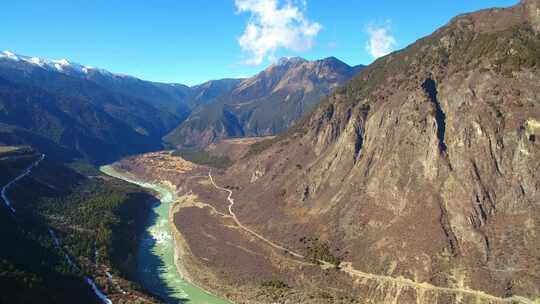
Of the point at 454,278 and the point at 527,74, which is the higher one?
the point at 527,74

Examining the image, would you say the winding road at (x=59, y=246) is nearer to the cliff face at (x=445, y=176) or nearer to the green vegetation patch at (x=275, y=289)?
the green vegetation patch at (x=275, y=289)

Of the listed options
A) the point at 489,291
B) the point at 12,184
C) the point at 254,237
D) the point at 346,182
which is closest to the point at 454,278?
the point at 489,291

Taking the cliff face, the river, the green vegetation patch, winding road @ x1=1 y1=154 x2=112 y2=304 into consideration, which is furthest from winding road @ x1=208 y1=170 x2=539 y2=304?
winding road @ x1=1 y1=154 x2=112 y2=304

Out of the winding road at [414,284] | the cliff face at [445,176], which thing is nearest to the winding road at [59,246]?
the winding road at [414,284]

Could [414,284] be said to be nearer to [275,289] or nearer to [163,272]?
[275,289]

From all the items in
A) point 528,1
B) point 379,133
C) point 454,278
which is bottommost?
point 454,278

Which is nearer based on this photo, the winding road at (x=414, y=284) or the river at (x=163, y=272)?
the winding road at (x=414, y=284)

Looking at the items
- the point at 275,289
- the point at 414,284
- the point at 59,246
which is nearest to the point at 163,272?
the point at 59,246

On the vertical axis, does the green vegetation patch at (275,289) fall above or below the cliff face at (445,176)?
below

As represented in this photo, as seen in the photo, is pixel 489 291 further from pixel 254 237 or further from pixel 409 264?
pixel 254 237
